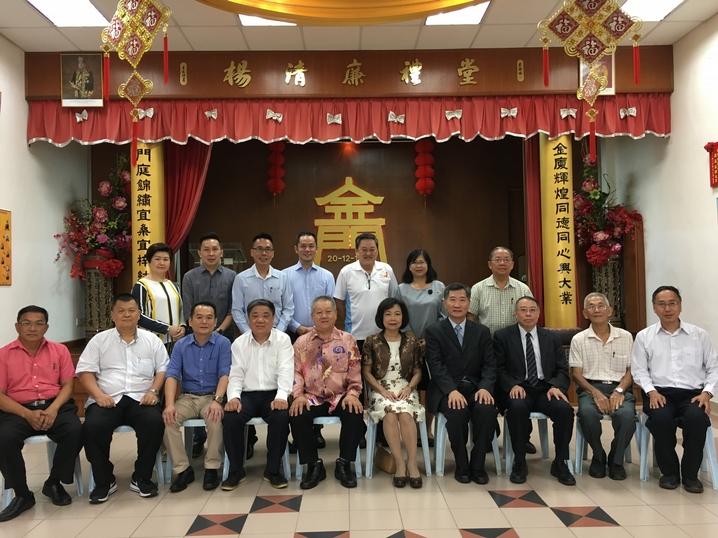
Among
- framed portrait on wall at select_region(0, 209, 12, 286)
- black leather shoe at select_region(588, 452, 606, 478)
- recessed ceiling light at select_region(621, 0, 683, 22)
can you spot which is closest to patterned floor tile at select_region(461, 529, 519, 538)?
black leather shoe at select_region(588, 452, 606, 478)

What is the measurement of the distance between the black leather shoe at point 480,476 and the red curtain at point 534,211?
2.92 metres

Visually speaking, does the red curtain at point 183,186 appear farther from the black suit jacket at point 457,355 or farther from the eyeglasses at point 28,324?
the black suit jacket at point 457,355

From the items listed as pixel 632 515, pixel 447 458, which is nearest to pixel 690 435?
pixel 632 515

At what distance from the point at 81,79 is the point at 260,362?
11.3 ft

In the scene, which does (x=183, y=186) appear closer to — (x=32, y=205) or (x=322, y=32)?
(x=32, y=205)

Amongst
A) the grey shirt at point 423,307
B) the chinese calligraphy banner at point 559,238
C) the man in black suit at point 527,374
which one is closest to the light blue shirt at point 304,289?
the grey shirt at point 423,307

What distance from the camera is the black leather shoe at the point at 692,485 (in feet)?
9.94

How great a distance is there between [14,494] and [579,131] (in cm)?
501

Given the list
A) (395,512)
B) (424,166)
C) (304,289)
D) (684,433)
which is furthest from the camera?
(424,166)

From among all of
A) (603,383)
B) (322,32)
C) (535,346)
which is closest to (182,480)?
(535,346)

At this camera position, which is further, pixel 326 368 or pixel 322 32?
pixel 322 32

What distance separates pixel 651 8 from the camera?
4652 millimetres

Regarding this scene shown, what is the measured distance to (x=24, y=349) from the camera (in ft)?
10.5

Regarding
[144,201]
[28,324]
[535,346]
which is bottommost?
[535,346]
